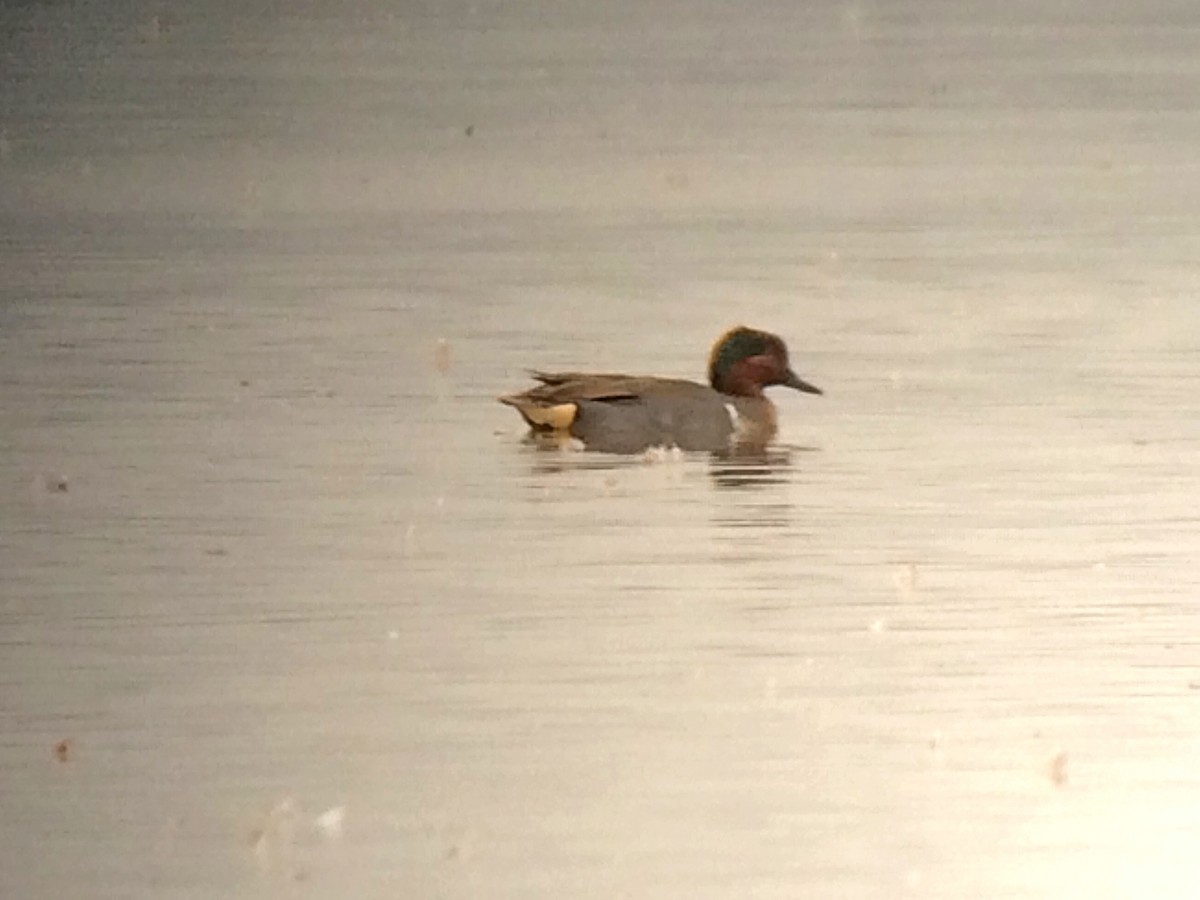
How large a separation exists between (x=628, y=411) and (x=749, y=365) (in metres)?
0.14

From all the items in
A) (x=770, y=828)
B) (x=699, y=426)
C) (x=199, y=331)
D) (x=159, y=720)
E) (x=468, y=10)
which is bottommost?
(x=770, y=828)

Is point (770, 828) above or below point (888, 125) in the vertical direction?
below

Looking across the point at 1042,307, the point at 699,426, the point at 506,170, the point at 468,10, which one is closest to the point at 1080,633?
the point at 1042,307

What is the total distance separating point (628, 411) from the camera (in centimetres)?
162

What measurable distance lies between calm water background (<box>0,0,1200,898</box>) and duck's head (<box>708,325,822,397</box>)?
0.02m

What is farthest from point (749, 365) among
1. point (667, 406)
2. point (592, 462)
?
point (592, 462)

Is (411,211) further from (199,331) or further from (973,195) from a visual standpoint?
(973,195)

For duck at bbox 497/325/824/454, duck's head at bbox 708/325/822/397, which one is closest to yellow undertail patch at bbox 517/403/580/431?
duck at bbox 497/325/824/454

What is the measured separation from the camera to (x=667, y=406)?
1.62 meters

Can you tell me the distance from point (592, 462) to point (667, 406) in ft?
0.33

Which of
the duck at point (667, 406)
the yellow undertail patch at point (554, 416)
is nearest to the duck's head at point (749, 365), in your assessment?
the duck at point (667, 406)

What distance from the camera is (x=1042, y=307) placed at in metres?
1.66

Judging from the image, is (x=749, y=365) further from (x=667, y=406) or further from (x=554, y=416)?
(x=554, y=416)

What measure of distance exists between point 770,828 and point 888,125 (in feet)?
2.59
